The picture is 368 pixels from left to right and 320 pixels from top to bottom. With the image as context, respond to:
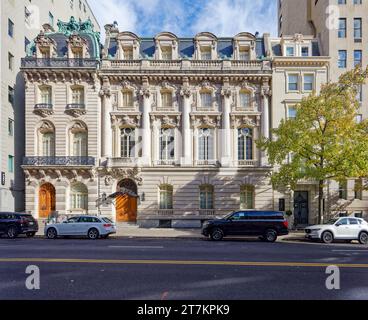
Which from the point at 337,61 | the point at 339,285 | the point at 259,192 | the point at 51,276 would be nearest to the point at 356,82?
the point at 337,61

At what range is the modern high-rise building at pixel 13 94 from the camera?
23.9m

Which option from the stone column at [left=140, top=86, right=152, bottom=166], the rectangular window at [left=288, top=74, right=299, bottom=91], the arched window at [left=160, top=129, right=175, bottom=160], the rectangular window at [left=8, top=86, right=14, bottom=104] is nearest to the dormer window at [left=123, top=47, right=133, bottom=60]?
the stone column at [left=140, top=86, right=152, bottom=166]

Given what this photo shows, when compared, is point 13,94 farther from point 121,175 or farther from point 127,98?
point 121,175

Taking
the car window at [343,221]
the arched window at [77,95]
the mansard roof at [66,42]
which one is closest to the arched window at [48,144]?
the arched window at [77,95]

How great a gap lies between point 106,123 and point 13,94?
31.2ft

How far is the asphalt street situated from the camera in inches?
268

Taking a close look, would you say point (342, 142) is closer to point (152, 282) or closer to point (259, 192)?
point (259, 192)

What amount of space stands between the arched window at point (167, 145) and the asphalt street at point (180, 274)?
44.4ft

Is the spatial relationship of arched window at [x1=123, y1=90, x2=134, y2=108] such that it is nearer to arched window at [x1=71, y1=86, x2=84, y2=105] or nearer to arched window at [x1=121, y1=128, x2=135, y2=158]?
arched window at [x1=121, y1=128, x2=135, y2=158]

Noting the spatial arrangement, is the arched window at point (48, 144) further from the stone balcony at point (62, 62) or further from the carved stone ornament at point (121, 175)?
the stone balcony at point (62, 62)

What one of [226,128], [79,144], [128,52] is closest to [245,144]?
[226,128]

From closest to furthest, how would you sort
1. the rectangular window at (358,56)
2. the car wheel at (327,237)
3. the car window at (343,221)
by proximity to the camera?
the car wheel at (327,237) → the car window at (343,221) → the rectangular window at (358,56)

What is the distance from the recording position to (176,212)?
79.9 feet

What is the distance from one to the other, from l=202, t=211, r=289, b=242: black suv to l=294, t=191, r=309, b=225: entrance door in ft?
28.0
